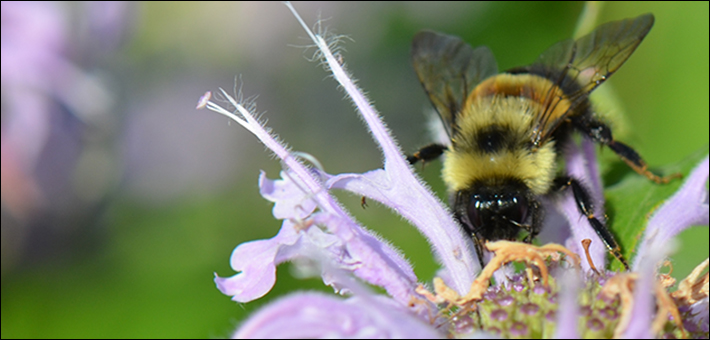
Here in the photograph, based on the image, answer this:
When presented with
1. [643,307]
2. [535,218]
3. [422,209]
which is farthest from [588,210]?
[643,307]

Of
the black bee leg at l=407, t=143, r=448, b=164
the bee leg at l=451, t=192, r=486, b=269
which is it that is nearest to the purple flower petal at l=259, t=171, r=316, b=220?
the bee leg at l=451, t=192, r=486, b=269

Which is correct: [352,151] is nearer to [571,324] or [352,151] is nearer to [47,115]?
[47,115]

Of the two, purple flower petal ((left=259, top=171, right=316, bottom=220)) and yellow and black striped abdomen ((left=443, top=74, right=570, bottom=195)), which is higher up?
purple flower petal ((left=259, top=171, right=316, bottom=220))

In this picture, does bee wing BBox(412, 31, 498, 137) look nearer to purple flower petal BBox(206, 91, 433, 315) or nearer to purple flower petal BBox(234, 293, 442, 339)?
purple flower petal BBox(206, 91, 433, 315)

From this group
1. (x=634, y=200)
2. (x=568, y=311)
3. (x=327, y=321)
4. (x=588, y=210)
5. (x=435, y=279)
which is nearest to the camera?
(x=568, y=311)

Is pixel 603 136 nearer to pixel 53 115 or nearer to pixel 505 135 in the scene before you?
pixel 505 135

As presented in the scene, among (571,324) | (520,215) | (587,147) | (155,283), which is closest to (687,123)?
(587,147)

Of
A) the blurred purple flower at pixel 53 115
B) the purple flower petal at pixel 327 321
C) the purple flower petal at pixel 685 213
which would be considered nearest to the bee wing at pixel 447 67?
the purple flower petal at pixel 685 213
